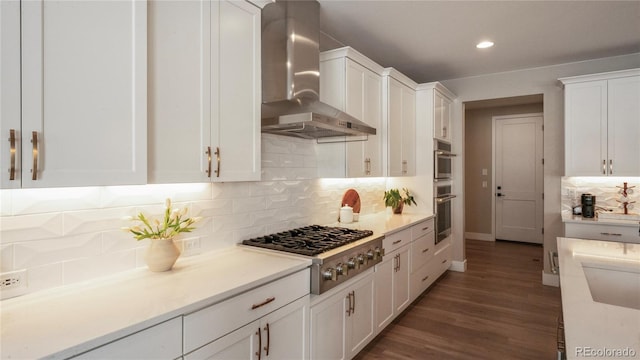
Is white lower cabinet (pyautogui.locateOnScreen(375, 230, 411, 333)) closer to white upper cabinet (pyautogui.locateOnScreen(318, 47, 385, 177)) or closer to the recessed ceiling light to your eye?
white upper cabinet (pyautogui.locateOnScreen(318, 47, 385, 177))

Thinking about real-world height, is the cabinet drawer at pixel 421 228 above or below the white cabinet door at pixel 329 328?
above

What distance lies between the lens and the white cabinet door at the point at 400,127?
3576 millimetres

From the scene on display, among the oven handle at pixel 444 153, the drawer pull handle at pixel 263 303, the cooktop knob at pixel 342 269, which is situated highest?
the oven handle at pixel 444 153

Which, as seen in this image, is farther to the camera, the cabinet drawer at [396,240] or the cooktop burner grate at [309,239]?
the cabinet drawer at [396,240]

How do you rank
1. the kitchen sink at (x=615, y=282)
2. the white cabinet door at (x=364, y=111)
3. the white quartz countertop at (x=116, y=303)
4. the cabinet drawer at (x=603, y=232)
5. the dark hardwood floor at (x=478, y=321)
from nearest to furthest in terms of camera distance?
the white quartz countertop at (x=116, y=303) < the kitchen sink at (x=615, y=282) < the dark hardwood floor at (x=478, y=321) < the white cabinet door at (x=364, y=111) < the cabinet drawer at (x=603, y=232)

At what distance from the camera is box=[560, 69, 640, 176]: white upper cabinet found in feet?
11.6

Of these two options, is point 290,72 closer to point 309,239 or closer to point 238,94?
point 238,94

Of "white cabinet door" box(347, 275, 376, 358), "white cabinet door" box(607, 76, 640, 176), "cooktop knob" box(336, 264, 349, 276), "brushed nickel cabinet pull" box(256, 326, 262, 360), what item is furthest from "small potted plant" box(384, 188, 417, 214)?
"brushed nickel cabinet pull" box(256, 326, 262, 360)

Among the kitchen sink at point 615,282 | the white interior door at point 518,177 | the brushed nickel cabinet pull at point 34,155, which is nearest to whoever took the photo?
the brushed nickel cabinet pull at point 34,155

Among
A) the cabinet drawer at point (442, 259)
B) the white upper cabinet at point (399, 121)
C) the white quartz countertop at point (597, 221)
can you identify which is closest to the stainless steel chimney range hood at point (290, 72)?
the white upper cabinet at point (399, 121)

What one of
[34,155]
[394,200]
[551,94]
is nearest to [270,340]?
[34,155]

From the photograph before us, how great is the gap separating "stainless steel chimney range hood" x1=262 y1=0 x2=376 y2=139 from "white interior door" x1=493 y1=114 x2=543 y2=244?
17.0 ft

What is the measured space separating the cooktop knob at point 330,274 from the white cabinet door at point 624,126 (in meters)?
3.40

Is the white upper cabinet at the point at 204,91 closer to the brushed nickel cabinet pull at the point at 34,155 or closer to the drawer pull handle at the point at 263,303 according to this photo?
A: the brushed nickel cabinet pull at the point at 34,155
